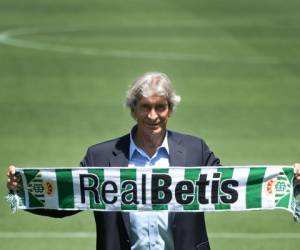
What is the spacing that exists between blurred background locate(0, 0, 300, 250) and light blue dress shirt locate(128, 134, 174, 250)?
5567 millimetres

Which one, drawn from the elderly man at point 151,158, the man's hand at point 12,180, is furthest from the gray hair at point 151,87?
the man's hand at point 12,180

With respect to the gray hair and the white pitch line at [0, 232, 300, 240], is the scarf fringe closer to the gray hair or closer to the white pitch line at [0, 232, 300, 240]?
the gray hair

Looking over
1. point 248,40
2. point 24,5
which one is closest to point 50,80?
point 248,40

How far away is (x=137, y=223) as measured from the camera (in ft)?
26.7

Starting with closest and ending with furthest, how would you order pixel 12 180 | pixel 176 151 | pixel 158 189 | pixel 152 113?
pixel 152 113 → pixel 176 151 → pixel 12 180 → pixel 158 189

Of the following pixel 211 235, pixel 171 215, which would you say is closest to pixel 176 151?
pixel 171 215

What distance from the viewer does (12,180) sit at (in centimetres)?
850

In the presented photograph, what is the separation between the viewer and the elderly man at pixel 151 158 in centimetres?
805

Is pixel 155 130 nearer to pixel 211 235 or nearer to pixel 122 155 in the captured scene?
pixel 122 155

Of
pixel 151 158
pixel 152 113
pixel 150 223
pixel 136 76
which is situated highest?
pixel 152 113

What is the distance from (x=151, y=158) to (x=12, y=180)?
1046 millimetres

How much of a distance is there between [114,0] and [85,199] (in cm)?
3441

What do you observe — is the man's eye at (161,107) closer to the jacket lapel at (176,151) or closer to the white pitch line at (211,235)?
the jacket lapel at (176,151)

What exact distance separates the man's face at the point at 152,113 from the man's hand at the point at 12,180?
101 cm
